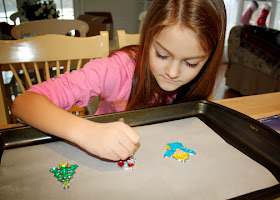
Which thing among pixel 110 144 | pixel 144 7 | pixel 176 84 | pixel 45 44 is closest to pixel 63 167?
pixel 110 144

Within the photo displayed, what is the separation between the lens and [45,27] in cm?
148

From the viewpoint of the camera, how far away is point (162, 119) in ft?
2.24

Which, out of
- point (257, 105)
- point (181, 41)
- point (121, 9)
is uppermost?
point (181, 41)

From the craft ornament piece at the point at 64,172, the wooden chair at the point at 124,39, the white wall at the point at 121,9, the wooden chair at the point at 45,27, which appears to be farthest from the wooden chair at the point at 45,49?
the white wall at the point at 121,9

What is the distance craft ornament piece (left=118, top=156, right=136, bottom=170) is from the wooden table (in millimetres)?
438

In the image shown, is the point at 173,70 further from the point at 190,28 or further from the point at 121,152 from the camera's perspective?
the point at 121,152

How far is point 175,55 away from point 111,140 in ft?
0.83

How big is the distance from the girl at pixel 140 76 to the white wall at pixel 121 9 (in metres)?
3.41

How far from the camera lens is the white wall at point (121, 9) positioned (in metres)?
3.91

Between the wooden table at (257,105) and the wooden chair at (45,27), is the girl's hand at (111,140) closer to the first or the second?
the wooden table at (257,105)

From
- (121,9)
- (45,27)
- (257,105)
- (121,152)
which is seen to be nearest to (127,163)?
(121,152)

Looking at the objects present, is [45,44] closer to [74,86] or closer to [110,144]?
[74,86]

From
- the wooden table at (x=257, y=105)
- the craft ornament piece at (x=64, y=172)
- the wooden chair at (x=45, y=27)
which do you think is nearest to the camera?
the craft ornament piece at (x=64, y=172)

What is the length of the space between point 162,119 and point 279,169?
0.98ft
